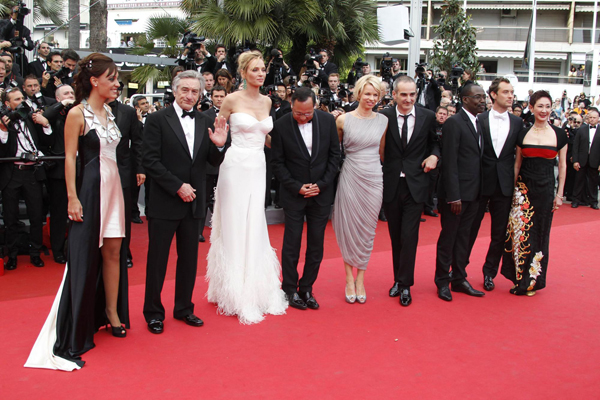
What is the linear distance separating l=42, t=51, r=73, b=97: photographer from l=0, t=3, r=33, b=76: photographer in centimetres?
87

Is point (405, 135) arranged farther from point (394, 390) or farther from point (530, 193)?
point (394, 390)

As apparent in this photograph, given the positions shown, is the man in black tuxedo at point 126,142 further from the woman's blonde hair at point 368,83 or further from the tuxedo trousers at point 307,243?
the woman's blonde hair at point 368,83

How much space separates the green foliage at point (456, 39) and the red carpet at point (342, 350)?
6.97 m

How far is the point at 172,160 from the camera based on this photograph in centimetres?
418

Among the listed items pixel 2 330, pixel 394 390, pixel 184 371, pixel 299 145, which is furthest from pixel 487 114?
pixel 2 330

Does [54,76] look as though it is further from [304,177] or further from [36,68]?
[304,177]

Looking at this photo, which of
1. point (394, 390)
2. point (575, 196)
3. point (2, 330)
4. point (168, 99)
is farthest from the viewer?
point (575, 196)

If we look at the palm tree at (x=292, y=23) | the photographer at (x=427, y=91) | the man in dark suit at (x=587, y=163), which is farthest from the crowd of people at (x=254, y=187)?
the man in dark suit at (x=587, y=163)

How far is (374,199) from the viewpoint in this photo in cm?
494

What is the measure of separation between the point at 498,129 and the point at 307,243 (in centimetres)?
210

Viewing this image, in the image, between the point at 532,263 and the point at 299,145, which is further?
the point at 532,263

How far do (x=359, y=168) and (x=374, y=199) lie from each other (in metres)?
0.31

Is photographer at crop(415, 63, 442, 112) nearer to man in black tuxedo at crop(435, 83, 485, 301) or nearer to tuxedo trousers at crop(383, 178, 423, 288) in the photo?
man in black tuxedo at crop(435, 83, 485, 301)

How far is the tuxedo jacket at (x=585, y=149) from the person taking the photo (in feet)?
36.7
